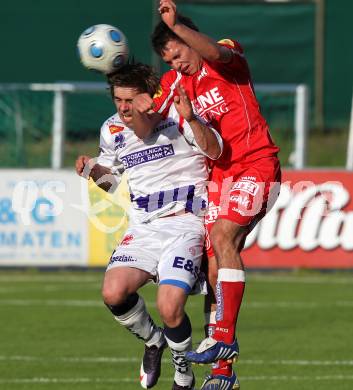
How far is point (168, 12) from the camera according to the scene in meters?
9.40

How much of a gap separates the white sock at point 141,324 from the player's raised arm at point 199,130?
1.26 meters

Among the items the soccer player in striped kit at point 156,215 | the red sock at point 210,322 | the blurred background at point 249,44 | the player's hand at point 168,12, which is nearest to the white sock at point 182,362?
the soccer player in striped kit at point 156,215

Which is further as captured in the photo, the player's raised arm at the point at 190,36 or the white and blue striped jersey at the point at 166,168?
the white and blue striped jersey at the point at 166,168

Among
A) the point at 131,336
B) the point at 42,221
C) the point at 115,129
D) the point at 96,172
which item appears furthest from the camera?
the point at 42,221

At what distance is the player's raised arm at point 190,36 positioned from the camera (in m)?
9.41

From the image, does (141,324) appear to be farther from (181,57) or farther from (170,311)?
(181,57)

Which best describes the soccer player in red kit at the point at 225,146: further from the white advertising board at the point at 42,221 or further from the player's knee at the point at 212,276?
the white advertising board at the point at 42,221

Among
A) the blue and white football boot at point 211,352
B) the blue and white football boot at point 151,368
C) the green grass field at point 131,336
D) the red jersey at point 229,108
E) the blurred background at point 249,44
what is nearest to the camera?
the blue and white football boot at point 211,352

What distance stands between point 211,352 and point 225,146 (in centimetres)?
149

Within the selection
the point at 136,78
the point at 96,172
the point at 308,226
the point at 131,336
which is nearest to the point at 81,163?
the point at 96,172

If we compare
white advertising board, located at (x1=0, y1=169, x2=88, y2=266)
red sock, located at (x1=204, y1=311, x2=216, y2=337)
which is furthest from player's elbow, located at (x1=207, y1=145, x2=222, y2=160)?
white advertising board, located at (x1=0, y1=169, x2=88, y2=266)

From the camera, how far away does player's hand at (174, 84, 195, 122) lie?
9273 mm

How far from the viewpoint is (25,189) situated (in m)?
18.4

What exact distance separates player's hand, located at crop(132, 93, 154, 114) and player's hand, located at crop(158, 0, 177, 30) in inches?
20.3
